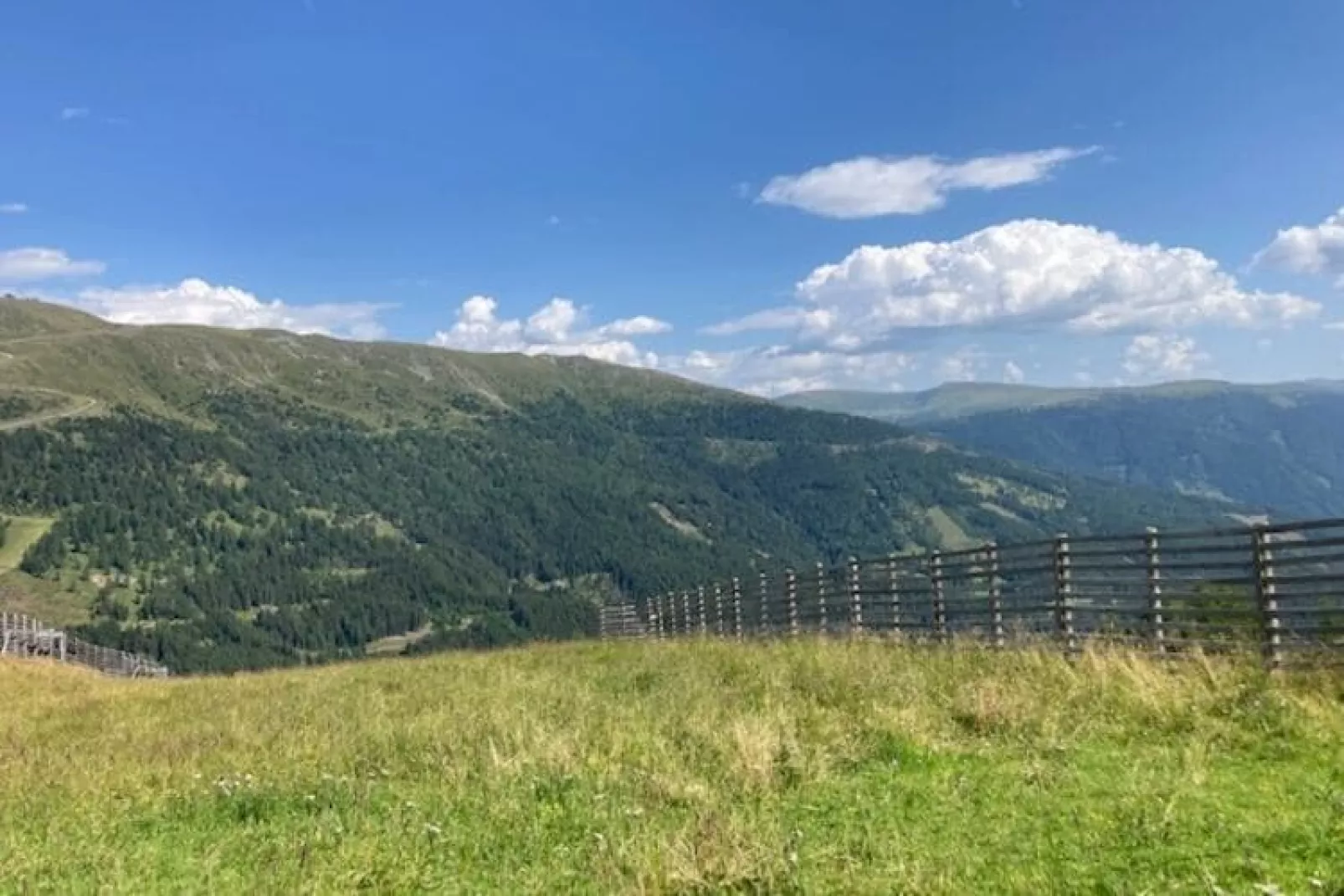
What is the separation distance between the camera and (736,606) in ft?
125

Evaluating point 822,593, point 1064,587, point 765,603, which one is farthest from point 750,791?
point 765,603

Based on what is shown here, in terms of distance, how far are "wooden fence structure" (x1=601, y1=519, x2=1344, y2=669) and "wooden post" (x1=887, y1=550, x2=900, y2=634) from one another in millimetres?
34

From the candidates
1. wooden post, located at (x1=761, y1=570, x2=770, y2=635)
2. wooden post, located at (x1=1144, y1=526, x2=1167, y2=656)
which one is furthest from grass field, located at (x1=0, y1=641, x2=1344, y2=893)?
wooden post, located at (x1=761, y1=570, x2=770, y2=635)

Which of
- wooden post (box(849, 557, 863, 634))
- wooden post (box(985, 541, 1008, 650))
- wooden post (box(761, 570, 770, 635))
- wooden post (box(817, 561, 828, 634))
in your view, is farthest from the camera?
wooden post (box(761, 570, 770, 635))

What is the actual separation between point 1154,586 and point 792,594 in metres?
15.6

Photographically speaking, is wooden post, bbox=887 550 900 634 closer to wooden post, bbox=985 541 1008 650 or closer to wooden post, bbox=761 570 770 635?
wooden post, bbox=985 541 1008 650

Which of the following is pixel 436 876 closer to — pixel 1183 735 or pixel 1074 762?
pixel 1074 762

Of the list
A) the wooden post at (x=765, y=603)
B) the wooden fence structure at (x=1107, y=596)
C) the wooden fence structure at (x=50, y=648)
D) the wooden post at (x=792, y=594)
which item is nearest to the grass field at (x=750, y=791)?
the wooden fence structure at (x=1107, y=596)

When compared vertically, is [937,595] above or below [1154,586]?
below

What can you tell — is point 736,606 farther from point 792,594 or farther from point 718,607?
point 792,594

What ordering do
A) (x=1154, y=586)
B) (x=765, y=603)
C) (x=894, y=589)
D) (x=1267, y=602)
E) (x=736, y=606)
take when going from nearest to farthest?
(x=1267, y=602)
(x=1154, y=586)
(x=894, y=589)
(x=765, y=603)
(x=736, y=606)

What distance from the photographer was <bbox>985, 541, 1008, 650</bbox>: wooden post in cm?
2056

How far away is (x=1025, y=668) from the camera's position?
13.7 metres

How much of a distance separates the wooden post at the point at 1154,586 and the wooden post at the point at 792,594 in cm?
1429
